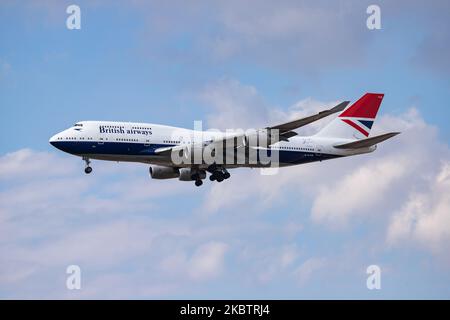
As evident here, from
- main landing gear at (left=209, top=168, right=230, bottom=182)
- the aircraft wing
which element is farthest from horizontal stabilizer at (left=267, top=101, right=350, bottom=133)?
main landing gear at (left=209, top=168, right=230, bottom=182)

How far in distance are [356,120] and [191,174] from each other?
16475 mm

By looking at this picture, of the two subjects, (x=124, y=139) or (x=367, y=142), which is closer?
(x=124, y=139)

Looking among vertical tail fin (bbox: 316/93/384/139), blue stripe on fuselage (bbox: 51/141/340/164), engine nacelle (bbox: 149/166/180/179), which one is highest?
vertical tail fin (bbox: 316/93/384/139)

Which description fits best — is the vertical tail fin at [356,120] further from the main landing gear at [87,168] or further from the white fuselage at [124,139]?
the main landing gear at [87,168]

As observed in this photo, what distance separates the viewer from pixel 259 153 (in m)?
81.1

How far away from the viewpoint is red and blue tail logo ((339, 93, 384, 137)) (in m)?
88.1

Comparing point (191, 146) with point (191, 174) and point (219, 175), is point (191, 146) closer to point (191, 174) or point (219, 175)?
point (219, 175)

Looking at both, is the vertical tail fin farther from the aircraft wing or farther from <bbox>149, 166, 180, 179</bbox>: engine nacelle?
<bbox>149, 166, 180, 179</bbox>: engine nacelle

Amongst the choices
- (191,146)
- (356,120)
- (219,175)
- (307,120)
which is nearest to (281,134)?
(307,120)

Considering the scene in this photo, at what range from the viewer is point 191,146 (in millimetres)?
78438

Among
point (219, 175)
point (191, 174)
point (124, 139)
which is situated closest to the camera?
point (124, 139)

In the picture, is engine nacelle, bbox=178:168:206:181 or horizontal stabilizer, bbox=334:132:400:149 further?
engine nacelle, bbox=178:168:206:181
